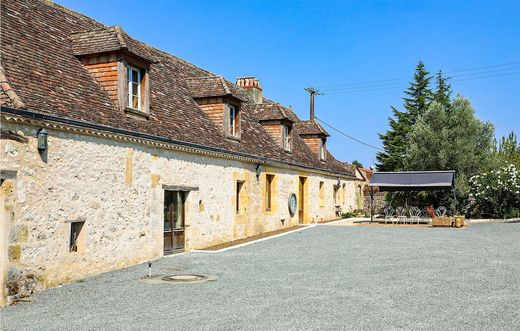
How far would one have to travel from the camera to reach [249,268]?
11078 millimetres

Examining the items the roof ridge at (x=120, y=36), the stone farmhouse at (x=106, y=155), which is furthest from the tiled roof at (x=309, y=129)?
the roof ridge at (x=120, y=36)

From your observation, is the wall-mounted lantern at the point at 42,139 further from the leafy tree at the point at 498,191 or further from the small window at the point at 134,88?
the leafy tree at the point at 498,191

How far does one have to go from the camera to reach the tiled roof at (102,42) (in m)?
11.9

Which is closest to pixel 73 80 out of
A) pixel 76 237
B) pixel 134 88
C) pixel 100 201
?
pixel 134 88

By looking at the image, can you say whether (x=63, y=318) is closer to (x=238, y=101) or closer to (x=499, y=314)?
(x=499, y=314)

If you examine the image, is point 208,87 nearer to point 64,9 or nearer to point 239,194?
point 239,194

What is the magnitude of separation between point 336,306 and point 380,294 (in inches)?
46.0

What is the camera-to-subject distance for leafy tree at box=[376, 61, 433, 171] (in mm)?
38909

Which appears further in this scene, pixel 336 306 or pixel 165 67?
pixel 165 67

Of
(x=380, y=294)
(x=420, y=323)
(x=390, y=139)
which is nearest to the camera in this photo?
(x=420, y=323)

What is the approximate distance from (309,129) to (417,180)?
647 centimetres

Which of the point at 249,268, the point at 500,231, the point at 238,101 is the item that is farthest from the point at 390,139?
the point at 249,268

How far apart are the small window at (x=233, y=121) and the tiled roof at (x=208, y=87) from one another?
0.63 m

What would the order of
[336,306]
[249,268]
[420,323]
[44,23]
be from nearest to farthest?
[420,323]
[336,306]
[249,268]
[44,23]
